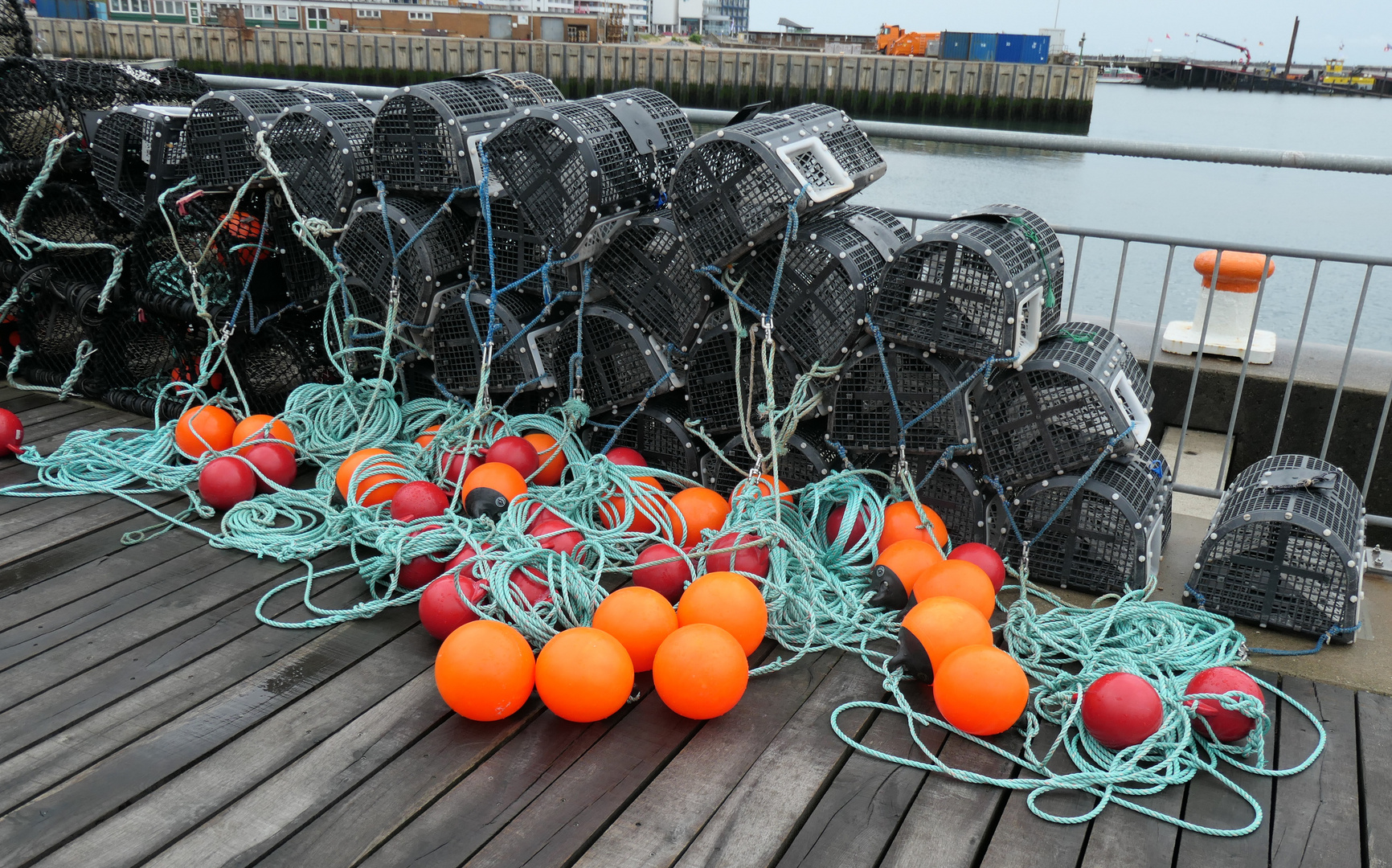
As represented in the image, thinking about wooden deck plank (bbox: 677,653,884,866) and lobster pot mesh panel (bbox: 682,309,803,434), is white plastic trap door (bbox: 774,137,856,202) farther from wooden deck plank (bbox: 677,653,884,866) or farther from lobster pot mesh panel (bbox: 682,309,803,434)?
wooden deck plank (bbox: 677,653,884,866)

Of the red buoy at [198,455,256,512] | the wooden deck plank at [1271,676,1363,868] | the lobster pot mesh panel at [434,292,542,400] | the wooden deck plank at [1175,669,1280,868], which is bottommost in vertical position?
the wooden deck plank at [1175,669,1280,868]

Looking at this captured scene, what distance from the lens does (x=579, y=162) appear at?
12.2ft

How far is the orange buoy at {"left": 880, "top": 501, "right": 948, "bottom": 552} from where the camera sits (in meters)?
3.51

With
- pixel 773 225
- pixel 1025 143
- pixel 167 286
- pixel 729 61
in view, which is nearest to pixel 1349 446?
pixel 1025 143

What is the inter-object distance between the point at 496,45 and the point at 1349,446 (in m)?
38.7

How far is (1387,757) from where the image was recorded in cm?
271

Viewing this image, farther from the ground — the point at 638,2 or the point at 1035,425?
the point at 638,2

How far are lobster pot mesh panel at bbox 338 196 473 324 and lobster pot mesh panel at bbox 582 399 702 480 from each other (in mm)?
872

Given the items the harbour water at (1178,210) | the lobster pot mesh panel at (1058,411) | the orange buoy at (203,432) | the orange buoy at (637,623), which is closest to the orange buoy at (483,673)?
the orange buoy at (637,623)

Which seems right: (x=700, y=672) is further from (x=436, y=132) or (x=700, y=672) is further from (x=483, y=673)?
(x=436, y=132)

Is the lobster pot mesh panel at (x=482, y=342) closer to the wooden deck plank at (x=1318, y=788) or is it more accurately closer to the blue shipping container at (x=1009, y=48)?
the wooden deck plank at (x=1318, y=788)

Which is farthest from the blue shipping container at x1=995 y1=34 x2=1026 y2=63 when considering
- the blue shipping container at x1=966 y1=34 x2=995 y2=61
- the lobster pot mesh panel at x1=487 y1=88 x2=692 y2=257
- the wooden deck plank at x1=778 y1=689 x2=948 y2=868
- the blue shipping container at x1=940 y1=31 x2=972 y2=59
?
the wooden deck plank at x1=778 y1=689 x2=948 y2=868

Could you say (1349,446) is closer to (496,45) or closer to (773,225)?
(773,225)

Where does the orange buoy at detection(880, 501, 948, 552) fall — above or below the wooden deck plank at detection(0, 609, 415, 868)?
above
